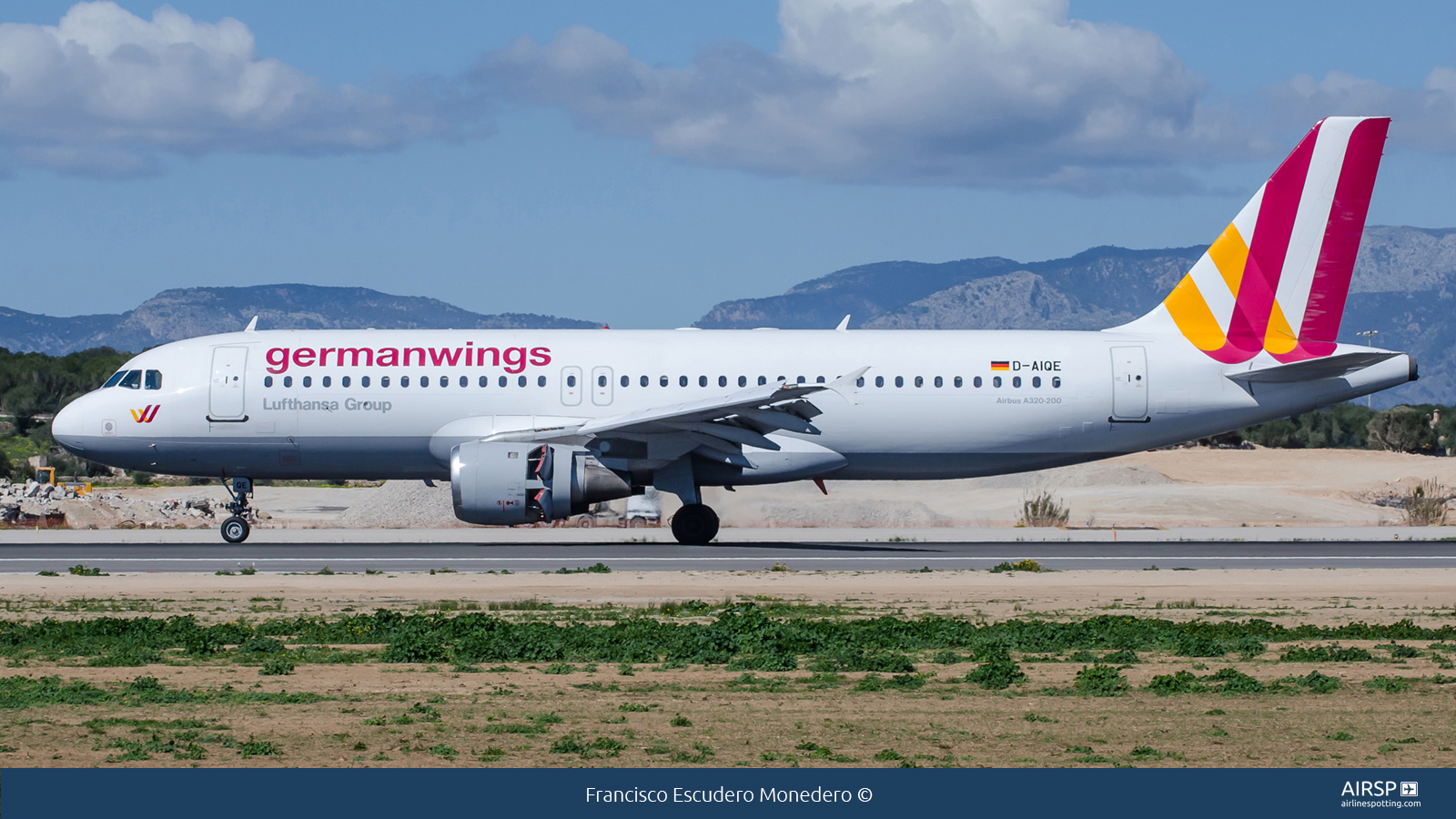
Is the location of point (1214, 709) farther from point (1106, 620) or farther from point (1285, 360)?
point (1285, 360)

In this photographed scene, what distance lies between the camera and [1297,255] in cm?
3019

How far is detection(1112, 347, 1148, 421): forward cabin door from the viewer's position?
97.5 ft

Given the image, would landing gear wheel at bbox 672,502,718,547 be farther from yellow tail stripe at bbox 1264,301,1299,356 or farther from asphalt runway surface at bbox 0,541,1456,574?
yellow tail stripe at bbox 1264,301,1299,356

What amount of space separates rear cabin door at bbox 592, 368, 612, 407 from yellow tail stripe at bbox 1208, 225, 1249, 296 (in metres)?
12.4

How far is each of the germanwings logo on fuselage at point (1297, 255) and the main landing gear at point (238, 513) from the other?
1108 cm

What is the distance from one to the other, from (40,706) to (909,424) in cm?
1980

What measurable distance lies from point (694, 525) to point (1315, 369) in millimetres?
12301

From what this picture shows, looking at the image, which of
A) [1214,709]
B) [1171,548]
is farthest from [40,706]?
[1171,548]

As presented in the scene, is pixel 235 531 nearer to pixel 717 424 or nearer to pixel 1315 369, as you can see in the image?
pixel 717 424

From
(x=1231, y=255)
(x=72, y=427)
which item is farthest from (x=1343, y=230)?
(x=72, y=427)

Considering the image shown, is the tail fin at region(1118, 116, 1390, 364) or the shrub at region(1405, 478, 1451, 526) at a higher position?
the tail fin at region(1118, 116, 1390, 364)

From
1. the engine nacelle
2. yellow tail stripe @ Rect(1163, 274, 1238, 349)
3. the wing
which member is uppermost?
yellow tail stripe @ Rect(1163, 274, 1238, 349)

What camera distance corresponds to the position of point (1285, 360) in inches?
1185

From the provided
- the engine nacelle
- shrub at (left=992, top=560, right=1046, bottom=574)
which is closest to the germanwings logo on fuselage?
shrub at (left=992, top=560, right=1046, bottom=574)
